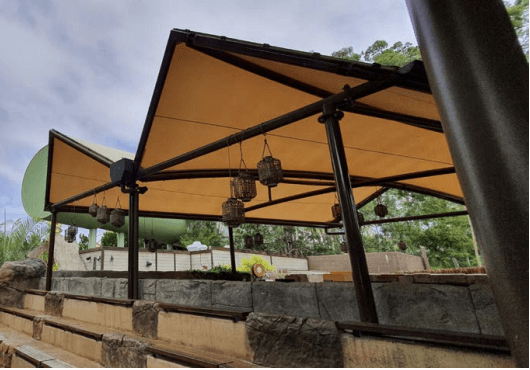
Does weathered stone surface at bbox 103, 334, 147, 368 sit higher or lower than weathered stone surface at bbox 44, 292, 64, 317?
lower

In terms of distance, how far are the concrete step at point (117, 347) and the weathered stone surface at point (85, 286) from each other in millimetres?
450

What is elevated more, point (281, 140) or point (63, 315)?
point (281, 140)

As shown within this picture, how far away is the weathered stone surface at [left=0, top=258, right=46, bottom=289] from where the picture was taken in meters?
6.14

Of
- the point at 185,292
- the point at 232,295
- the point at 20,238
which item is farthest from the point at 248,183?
the point at 20,238

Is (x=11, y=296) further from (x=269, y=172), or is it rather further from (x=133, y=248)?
(x=269, y=172)

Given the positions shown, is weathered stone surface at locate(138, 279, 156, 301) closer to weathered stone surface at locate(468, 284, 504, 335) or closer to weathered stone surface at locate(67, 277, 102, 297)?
A: weathered stone surface at locate(67, 277, 102, 297)

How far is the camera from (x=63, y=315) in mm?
4543

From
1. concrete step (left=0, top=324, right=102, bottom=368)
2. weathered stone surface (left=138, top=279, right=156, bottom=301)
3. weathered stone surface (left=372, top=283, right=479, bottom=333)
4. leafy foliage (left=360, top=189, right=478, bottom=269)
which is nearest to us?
weathered stone surface (left=372, top=283, right=479, bottom=333)

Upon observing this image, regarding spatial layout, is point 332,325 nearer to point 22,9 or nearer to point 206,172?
point 206,172

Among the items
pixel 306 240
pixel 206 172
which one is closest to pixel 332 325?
pixel 206 172

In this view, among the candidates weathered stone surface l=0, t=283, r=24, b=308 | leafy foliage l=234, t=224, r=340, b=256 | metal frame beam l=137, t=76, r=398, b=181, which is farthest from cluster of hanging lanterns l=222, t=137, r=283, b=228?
leafy foliage l=234, t=224, r=340, b=256

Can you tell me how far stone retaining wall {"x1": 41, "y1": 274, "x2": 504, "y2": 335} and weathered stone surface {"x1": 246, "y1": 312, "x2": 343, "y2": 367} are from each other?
0.21 metres

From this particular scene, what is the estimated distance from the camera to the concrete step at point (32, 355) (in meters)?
3.15

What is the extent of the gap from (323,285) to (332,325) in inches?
13.4
